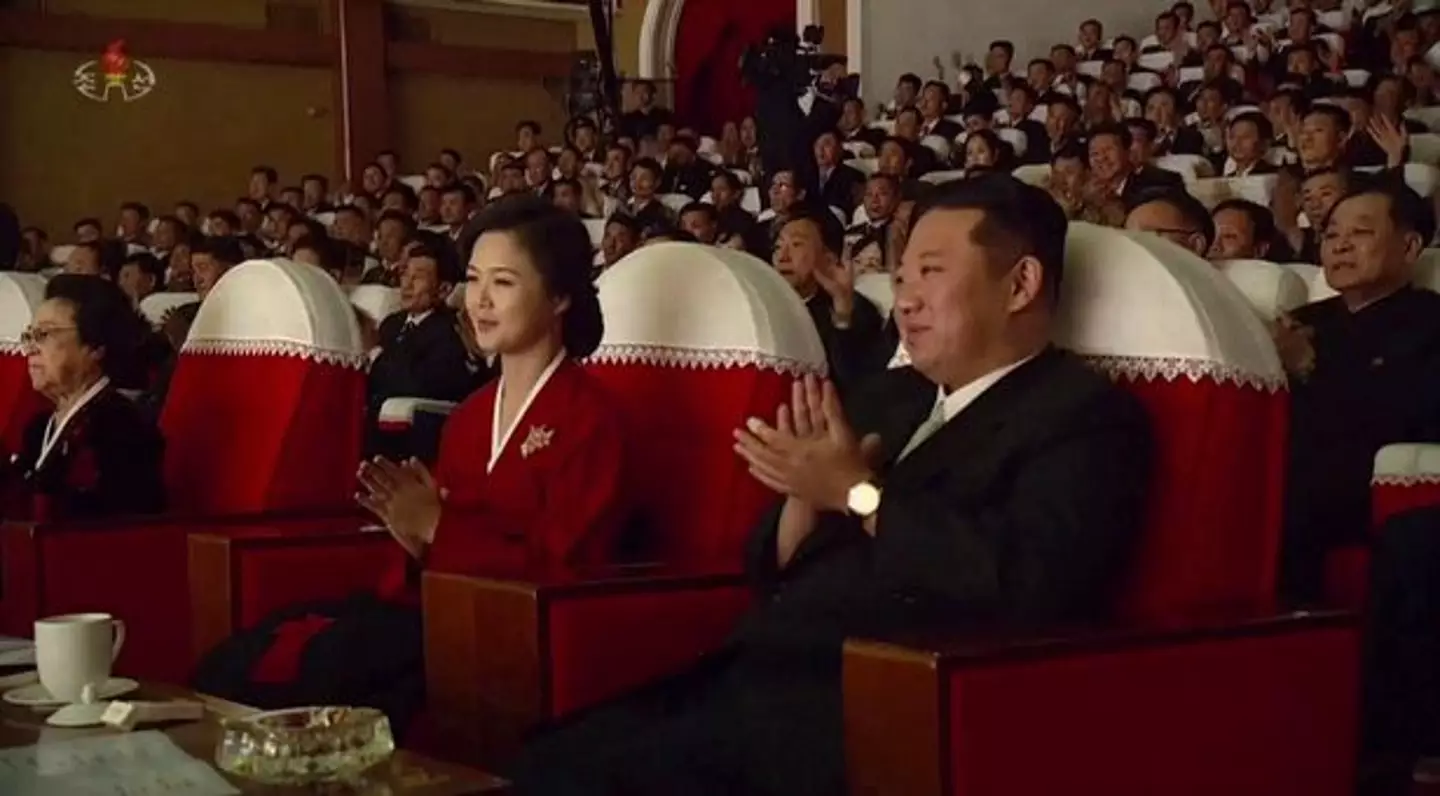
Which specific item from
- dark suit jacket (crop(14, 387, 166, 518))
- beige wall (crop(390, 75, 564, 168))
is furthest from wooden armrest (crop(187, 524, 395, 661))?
beige wall (crop(390, 75, 564, 168))

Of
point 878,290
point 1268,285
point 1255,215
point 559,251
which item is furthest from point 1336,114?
point 559,251

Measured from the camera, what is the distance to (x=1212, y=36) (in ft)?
25.6

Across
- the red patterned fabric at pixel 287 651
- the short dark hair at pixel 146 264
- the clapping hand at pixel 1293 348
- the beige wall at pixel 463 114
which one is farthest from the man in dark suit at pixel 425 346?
the beige wall at pixel 463 114

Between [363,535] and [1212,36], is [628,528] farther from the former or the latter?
[1212,36]

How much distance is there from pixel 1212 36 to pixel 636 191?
2595mm

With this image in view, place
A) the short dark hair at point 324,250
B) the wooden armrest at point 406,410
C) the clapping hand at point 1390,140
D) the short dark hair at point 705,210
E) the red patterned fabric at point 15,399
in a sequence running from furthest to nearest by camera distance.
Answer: the short dark hair at point 705,210
the short dark hair at point 324,250
the clapping hand at point 1390,140
the wooden armrest at point 406,410
the red patterned fabric at point 15,399

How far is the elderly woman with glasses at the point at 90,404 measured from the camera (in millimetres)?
2660

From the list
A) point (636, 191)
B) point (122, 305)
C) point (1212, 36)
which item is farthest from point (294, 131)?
point (122, 305)

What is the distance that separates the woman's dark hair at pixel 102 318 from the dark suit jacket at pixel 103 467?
49 mm

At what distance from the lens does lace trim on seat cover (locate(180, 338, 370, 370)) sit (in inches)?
113

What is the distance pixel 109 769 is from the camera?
4.55 feet

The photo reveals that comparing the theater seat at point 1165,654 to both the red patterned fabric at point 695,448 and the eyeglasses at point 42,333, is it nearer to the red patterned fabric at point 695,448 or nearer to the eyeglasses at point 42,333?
the red patterned fabric at point 695,448

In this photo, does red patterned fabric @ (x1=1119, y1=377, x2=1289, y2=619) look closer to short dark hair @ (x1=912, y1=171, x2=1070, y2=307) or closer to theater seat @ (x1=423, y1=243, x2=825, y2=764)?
short dark hair @ (x1=912, y1=171, x2=1070, y2=307)

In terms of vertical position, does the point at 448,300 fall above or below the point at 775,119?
below
